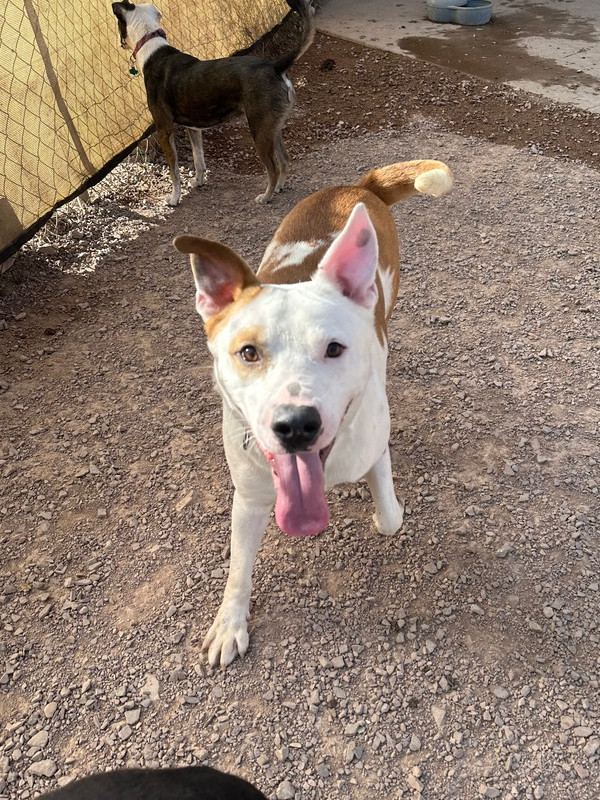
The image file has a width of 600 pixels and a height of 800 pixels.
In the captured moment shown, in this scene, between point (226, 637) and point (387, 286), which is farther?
point (387, 286)

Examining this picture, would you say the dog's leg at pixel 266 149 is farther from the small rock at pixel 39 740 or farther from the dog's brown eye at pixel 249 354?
the small rock at pixel 39 740

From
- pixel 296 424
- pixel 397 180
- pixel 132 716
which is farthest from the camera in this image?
pixel 397 180

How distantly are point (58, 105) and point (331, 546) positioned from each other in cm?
385

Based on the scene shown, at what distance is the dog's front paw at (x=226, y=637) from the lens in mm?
2396

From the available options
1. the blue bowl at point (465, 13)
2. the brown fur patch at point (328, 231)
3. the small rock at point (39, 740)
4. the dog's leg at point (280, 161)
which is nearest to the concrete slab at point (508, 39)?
the blue bowl at point (465, 13)

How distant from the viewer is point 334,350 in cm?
181

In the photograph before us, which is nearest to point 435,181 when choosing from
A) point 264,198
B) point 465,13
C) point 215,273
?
point 215,273

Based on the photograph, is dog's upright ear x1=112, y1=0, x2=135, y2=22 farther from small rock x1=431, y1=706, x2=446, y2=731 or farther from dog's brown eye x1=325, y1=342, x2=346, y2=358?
small rock x1=431, y1=706, x2=446, y2=731

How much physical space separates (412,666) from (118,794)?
51.7 inches

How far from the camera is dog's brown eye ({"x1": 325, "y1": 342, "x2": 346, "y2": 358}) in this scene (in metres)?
1.80

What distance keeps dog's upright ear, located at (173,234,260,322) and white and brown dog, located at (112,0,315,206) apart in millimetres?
3574

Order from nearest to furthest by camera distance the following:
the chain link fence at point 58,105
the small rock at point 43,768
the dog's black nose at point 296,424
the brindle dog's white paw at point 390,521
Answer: the dog's black nose at point 296,424 < the small rock at point 43,768 < the brindle dog's white paw at point 390,521 < the chain link fence at point 58,105

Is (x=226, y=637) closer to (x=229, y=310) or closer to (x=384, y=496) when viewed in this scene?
(x=384, y=496)

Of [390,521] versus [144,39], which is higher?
[144,39]
